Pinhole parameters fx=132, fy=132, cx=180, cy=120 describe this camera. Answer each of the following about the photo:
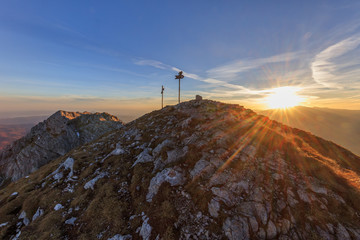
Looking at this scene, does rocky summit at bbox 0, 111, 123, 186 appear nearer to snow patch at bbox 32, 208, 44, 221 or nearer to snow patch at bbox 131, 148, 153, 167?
snow patch at bbox 32, 208, 44, 221

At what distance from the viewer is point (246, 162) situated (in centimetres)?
1402

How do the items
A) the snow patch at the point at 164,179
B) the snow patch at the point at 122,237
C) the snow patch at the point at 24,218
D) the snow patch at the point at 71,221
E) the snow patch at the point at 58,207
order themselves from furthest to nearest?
the snow patch at the point at 24,218 → the snow patch at the point at 58,207 → the snow patch at the point at 164,179 → the snow patch at the point at 71,221 → the snow patch at the point at 122,237

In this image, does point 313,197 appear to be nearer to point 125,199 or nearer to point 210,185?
point 210,185

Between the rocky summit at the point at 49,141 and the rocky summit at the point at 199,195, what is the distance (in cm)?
3795

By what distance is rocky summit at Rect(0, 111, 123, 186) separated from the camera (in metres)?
45.1

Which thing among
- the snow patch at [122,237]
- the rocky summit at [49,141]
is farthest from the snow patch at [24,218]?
the rocky summit at [49,141]

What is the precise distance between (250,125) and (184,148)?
40.4 ft

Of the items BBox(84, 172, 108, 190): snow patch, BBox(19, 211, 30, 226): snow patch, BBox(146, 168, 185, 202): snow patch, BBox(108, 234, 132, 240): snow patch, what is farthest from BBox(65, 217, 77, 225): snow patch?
BBox(146, 168, 185, 202): snow patch

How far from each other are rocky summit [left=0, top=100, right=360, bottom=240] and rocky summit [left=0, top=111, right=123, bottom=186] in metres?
37.9

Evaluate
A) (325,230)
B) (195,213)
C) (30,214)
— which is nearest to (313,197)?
(325,230)

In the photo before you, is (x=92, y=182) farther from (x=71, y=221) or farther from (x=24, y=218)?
(x=24, y=218)

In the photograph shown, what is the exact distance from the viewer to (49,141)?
4959 centimetres

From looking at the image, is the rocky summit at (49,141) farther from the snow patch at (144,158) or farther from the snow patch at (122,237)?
the snow patch at (122,237)

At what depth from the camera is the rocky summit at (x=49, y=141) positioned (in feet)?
148
